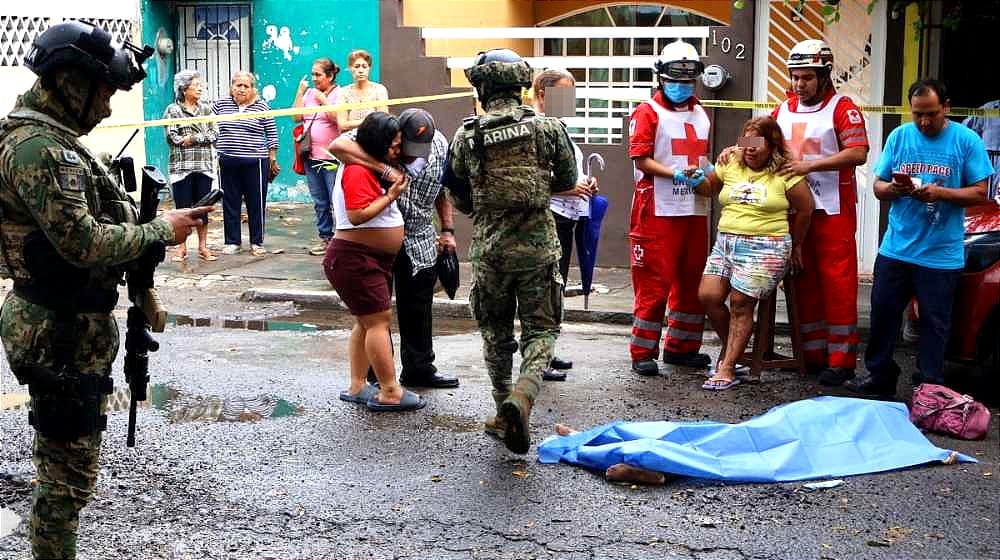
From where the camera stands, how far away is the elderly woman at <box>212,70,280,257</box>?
12594 millimetres

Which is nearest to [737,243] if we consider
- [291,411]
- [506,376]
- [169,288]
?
[506,376]

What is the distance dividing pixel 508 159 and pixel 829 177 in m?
2.61

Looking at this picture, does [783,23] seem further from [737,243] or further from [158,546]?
[158,546]

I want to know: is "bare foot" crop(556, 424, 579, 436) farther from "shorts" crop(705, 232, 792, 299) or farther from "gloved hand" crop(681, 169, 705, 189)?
"gloved hand" crop(681, 169, 705, 189)

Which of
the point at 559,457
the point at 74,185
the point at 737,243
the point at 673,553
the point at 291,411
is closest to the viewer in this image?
the point at 74,185

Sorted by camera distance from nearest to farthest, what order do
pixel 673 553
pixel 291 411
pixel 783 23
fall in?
pixel 673 553, pixel 291 411, pixel 783 23

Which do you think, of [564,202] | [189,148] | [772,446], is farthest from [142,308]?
[189,148]

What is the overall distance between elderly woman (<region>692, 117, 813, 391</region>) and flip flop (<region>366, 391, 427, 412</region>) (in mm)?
1824

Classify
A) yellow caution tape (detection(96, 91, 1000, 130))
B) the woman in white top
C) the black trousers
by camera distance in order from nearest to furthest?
the black trousers < the woman in white top < yellow caution tape (detection(96, 91, 1000, 130))

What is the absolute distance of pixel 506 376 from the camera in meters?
6.55

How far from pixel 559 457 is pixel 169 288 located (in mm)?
6141

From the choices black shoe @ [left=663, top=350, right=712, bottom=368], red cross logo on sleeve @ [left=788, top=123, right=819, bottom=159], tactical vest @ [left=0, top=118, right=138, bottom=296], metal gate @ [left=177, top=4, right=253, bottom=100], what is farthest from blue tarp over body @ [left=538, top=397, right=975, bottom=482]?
metal gate @ [left=177, top=4, right=253, bottom=100]

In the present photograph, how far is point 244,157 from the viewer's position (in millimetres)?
12711

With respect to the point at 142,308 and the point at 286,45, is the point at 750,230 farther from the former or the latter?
the point at 286,45
